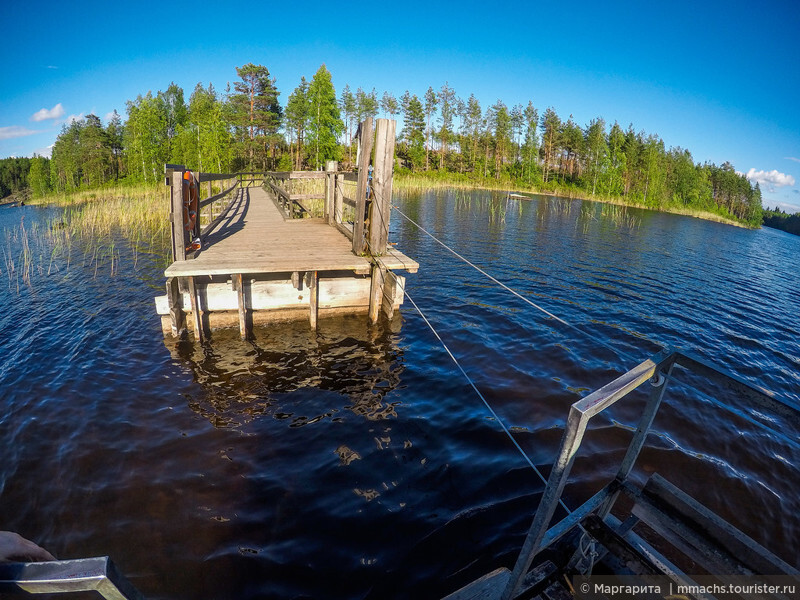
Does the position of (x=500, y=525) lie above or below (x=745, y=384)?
below

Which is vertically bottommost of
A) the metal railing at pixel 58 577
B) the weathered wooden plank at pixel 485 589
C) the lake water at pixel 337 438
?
the lake water at pixel 337 438

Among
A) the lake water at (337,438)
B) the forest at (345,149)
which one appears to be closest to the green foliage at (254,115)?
the forest at (345,149)

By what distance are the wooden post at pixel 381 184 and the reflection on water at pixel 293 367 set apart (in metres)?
1.77

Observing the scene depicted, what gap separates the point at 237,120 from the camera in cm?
4581

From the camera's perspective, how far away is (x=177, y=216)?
6.94 m

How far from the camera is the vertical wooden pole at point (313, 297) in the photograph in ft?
24.6

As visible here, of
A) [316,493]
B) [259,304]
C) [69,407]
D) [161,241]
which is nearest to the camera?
[316,493]

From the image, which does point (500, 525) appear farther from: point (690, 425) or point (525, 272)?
point (525, 272)

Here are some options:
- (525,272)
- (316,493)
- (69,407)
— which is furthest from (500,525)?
(525,272)

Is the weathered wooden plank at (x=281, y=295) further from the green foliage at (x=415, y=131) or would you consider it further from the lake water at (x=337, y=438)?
the green foliage at (x=415, y=131)

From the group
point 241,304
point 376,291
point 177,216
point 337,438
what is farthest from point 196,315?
point 337,438

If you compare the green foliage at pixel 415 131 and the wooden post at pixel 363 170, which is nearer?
the wooden post at pixel 363 170

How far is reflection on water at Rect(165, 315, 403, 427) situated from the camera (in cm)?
570

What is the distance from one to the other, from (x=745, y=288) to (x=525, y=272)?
815 cm
